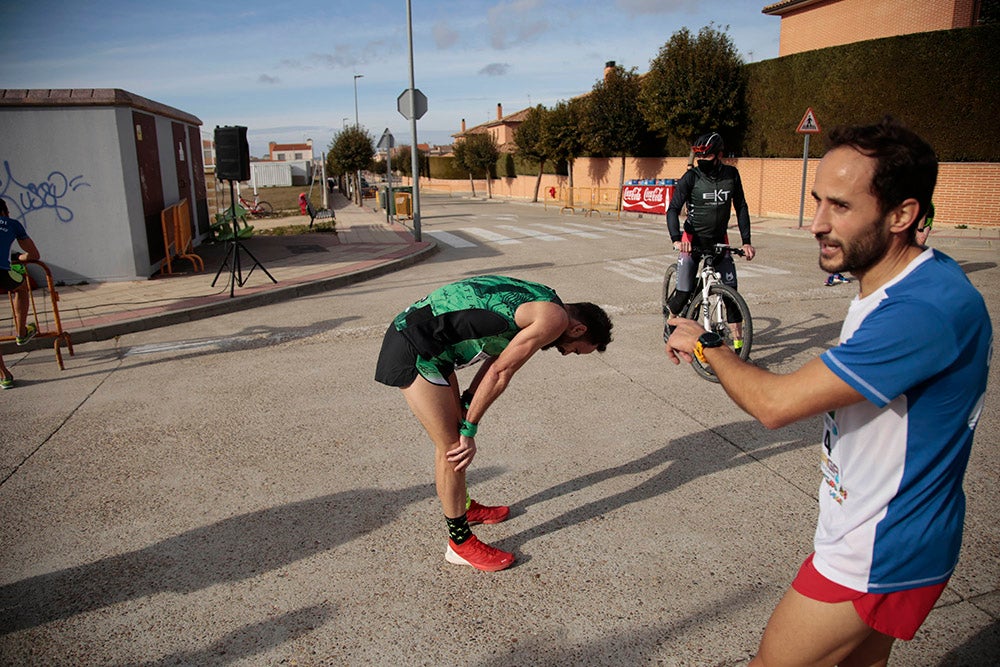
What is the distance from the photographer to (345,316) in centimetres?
864

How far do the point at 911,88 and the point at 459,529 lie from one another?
19522 mm

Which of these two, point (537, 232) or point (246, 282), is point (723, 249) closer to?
point (246, 282)

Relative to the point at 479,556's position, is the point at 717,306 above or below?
above

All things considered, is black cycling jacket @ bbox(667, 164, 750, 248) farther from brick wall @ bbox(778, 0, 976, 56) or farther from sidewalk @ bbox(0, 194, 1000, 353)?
brick wall @ bbox(778, 0, 976, 56)

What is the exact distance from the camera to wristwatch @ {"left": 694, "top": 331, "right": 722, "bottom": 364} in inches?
70.7

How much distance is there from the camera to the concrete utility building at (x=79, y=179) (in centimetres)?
1024

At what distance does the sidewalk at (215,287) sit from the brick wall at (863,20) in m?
20.0

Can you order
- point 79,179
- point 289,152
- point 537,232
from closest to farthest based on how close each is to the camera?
point 79,179 → point 537,232 → point 289,152

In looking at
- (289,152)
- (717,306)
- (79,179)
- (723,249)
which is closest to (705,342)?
(717,306)

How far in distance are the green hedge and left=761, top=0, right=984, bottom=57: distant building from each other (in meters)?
4.57

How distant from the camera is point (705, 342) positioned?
1.81m

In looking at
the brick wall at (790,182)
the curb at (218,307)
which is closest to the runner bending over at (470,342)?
the curb at (218,307)

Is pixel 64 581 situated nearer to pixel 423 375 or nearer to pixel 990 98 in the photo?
pixel 423 375

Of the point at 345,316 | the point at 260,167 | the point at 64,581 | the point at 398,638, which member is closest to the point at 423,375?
the point at 398,638
